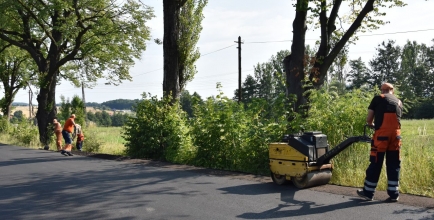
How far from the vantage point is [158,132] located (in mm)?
16016

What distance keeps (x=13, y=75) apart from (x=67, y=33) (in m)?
25.5

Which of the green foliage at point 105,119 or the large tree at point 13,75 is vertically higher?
the large tree at point 13,75

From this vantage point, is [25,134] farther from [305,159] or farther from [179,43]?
[305,159]

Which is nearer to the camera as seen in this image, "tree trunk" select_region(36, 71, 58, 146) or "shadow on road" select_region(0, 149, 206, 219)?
"shadow on road" select_region(0, 149, 206, 219)

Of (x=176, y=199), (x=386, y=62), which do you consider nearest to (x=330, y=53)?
(x=176, y=199)

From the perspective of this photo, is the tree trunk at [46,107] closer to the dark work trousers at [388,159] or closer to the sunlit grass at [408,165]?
the sunlit grass at [408,165]

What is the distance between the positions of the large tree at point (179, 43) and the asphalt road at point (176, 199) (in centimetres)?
716

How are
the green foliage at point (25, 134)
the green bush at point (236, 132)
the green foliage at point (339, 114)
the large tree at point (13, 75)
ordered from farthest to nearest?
the large tree at point (13, 75) < the green foliage at point (25, 134) < the green bush at point (236, 132) < the green foliage at point (339, 114)

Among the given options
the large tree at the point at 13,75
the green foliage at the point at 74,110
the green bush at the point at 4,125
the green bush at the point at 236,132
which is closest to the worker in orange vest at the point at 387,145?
the green bush at the point at 236,132

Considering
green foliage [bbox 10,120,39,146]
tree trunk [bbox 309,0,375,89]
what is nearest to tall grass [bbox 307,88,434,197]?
tree trunk [bbox 309,0,375,89]

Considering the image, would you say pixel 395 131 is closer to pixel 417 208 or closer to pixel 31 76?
pixel 417 208

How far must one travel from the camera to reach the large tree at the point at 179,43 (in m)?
18.0

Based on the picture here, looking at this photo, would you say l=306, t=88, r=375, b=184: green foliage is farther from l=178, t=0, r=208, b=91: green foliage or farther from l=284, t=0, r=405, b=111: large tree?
l=178, t=0, r=208, b=91: green foliage

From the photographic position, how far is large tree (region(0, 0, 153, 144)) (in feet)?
86.4
